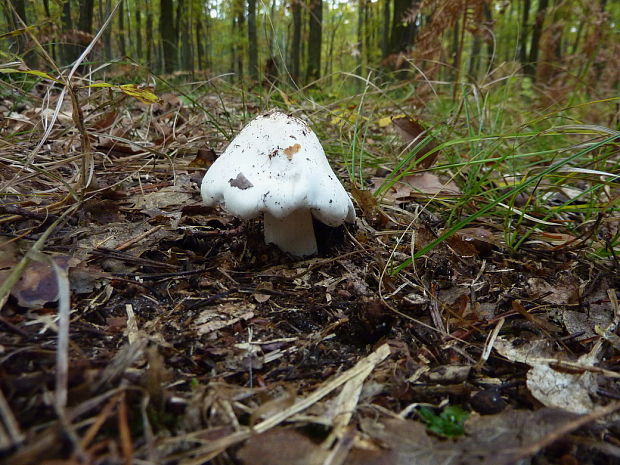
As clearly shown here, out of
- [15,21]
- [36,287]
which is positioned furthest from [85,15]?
[36,287]

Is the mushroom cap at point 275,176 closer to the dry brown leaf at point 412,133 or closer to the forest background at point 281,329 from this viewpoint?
the forest background at point 281,329

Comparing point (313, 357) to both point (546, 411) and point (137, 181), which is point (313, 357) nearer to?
point (546, 411)

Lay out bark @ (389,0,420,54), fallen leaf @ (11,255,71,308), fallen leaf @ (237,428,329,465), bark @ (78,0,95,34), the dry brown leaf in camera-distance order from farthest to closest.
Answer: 1. bark @ (389,0,420,54)
2. bark @ (78,0,95,34)
3. the dry brown leaf
4. fallen leaf @ (11,255,71,308)
5. fallen leaf @ (237,428,329,465)

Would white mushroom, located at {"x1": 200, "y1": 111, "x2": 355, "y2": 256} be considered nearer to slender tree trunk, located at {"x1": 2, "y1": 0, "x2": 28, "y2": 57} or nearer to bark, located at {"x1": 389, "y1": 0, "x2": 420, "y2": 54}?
slender tree trunk, located at {"x1": 2, "y1": 0, "x2": 28, "y2": 57}

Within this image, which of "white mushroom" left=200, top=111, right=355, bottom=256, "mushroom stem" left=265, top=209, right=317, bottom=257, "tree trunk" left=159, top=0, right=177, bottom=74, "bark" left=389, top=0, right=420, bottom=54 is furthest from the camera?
"tree trunk" left=159, top=0, right=177, bottom=74

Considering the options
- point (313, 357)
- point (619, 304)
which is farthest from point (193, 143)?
point (619, 304)

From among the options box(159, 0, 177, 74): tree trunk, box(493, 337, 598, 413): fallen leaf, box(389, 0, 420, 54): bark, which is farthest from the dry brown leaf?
box(159, 0, 177, 74): tree trunk

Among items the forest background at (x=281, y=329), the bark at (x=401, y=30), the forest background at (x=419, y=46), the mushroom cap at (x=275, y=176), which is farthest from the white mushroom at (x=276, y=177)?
the bark at (x=401, y=30)
